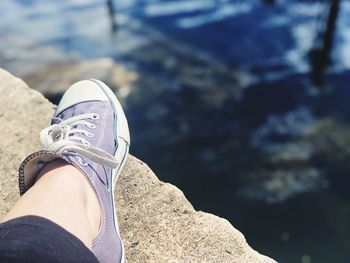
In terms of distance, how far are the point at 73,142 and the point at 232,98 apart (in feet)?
18.5

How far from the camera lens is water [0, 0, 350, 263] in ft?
19.3

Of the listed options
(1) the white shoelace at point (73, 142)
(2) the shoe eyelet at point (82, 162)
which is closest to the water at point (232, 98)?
(1) the white shoelace at point (73, 142)

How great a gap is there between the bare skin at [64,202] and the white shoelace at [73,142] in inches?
3.6

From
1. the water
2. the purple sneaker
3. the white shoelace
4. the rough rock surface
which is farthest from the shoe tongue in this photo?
the water

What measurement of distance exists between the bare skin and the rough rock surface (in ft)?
1.35

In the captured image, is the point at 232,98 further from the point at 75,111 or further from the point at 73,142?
the point at 73,142

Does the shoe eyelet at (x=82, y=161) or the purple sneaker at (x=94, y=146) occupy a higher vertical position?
the shoe eyelet at (x=82, y=161)

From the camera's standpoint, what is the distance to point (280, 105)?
7277 millimetres

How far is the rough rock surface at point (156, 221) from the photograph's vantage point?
2.03m

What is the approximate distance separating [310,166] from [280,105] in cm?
135

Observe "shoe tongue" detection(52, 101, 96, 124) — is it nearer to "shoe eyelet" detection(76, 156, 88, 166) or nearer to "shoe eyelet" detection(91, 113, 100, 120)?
"shoe eyelet" detection(91, 113, 100, 120)

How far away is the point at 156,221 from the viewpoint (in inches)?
85.9

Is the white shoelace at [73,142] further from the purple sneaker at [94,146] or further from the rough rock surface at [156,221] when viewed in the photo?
the rough rock surface at [156,221]

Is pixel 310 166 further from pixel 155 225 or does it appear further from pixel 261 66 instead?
pixel 155 225
